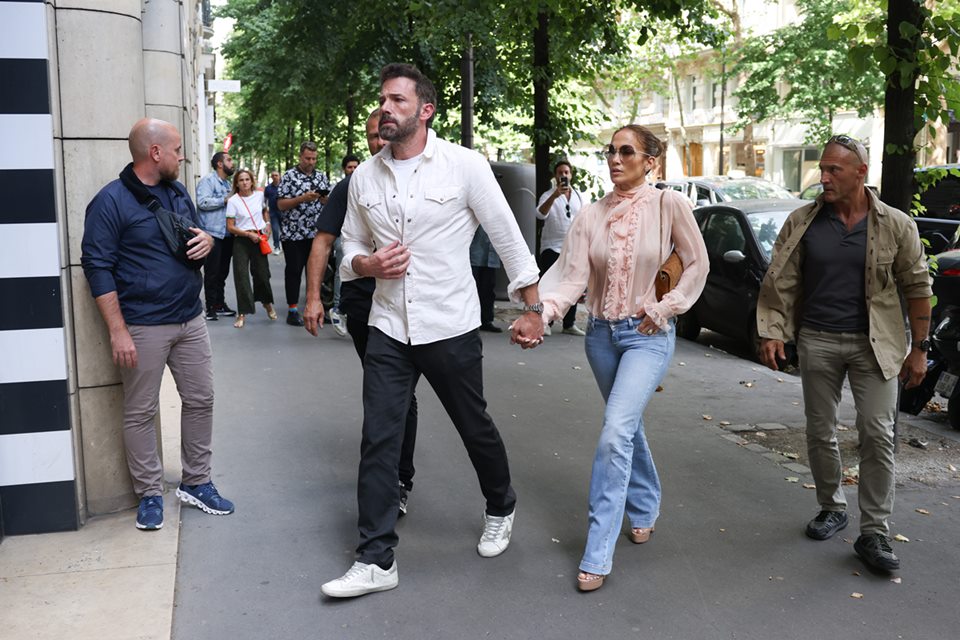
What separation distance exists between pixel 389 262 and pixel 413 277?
0.47 feet

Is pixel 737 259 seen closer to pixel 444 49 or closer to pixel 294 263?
pixel 294 263

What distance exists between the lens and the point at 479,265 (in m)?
11.3

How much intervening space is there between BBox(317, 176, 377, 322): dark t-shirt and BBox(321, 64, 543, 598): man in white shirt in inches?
6.0

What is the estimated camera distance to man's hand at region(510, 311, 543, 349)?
14.4 ft

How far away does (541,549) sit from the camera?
478cm

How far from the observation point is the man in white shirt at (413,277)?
4.33 m

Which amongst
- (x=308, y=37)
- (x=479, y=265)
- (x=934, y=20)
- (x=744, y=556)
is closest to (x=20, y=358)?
(x=744, y=556)

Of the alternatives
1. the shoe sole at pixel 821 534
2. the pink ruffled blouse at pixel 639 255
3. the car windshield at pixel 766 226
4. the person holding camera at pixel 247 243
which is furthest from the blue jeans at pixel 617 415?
the person holding camera at pixel 247 243

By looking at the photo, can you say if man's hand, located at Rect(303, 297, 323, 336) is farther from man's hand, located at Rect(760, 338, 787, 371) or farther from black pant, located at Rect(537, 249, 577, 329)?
black pant, located at Rect(537, 249, 577, 329)

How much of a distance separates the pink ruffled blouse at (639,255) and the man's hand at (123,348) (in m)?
1.89

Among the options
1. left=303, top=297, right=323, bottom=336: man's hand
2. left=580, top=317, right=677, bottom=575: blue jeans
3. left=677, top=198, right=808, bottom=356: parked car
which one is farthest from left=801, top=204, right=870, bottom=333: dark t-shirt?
left=677, top=198, right=808, bottom=356: parked car

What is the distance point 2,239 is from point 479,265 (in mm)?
6976

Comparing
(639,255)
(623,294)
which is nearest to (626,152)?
(639,255)

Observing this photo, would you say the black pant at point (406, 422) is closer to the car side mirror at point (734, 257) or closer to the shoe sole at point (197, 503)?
the shoe sole at point (197, 503)
